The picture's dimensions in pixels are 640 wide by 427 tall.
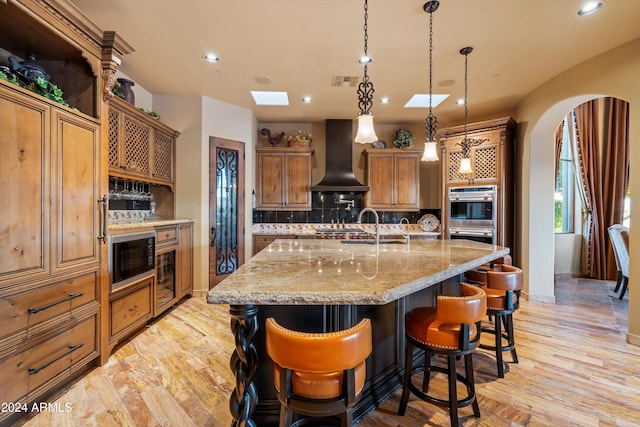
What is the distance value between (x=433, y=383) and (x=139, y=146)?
3824mm

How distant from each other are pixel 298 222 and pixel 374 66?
3041 mm

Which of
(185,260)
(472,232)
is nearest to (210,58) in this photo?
(185,260)

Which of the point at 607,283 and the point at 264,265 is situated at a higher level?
the point at 264,265

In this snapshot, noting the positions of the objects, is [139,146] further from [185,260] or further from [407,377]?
[407,377]

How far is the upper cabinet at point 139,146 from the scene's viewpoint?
2887 millimetres

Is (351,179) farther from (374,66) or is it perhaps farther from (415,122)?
(374,66)

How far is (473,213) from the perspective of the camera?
433 cm

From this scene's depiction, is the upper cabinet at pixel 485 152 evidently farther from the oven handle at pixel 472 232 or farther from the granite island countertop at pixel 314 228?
the granite island countertop at pixel 314 228

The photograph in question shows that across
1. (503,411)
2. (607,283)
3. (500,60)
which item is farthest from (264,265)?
(607,283)

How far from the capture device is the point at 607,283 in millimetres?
4855

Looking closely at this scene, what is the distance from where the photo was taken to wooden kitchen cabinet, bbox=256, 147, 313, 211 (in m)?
4.97

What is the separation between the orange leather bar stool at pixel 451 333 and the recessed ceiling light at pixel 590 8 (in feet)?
8.39

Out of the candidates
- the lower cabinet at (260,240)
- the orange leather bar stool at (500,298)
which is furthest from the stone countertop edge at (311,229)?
the orange leather bar stool at (500,298)

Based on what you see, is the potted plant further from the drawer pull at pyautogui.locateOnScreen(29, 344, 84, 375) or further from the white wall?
the drawer pull at pyautogui.locateOnScreen(29, 344, 84, 375)
